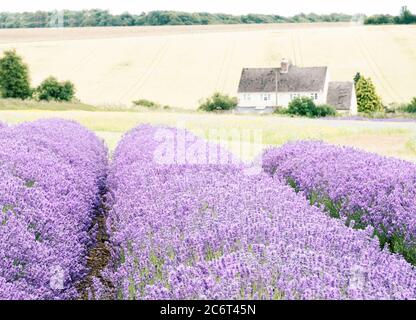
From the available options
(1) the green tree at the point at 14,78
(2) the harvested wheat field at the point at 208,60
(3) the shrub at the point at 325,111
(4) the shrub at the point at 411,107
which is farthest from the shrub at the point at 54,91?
(4) the shrub at the point at 411,107

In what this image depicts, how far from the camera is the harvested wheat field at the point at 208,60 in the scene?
15305 millimetres

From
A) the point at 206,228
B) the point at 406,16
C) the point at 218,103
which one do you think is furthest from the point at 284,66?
the point at 206,228

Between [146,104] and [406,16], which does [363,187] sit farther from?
[146,104]

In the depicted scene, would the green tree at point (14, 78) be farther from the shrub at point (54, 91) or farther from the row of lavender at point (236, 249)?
the row of lavender at point (236, 249)

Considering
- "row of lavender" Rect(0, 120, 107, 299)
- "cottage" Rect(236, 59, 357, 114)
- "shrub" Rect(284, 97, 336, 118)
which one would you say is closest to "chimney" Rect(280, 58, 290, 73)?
"cottage" Rect(236, 59, 357, 114)

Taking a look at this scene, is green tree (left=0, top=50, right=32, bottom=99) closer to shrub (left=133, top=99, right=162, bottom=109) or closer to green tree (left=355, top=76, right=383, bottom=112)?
shrub (left=133, top=99, right=162, bottom=109)

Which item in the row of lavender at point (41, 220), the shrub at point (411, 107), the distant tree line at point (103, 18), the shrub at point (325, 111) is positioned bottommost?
the shrub at point (325, 111)

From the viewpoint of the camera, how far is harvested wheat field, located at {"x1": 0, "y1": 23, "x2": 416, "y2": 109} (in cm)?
1530

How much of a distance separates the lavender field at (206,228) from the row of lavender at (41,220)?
0.01 metres

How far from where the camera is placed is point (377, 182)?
5305 mm

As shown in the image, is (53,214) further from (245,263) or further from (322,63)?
(322,63)

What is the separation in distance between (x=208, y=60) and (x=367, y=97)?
6403 millimetres

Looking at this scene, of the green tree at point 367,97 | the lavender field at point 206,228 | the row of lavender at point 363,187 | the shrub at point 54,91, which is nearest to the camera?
the lavender field at point 206,228

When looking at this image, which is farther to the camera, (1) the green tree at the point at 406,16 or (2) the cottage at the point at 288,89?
(2) the cottage at the point at 288,89
